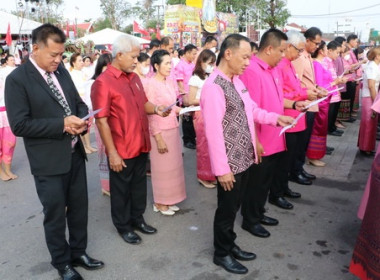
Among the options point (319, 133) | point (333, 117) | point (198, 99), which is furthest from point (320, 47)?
point (333, 117)

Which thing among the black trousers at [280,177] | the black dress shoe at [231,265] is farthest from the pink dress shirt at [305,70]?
the black dress shoe at [231,265]

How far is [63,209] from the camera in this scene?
8.38 ft

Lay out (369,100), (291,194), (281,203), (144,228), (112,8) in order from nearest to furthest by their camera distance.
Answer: (144,228)
(281,203)
(291,194)
(369,100)
(112,8)

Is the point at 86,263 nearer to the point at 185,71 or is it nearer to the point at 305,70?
the point at 305,70

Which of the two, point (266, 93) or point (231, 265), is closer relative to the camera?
point (231, 265)

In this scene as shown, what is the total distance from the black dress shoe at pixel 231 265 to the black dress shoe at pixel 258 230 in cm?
57

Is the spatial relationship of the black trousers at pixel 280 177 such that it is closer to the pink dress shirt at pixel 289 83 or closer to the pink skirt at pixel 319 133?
the pink dress shirt at pixel 289 83

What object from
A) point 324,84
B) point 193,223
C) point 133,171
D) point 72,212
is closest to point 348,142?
point 324,84

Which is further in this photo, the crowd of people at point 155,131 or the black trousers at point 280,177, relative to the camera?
the black trousers at point 280,177

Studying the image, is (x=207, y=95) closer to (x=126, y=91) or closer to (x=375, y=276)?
(x=126, y=91)

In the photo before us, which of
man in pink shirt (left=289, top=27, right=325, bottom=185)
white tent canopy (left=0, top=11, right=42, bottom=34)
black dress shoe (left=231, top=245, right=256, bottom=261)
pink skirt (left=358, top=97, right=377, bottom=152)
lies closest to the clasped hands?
black dress shoe (left=231, top=245, right=256, bottom=261)

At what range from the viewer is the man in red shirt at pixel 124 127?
287 centimetres

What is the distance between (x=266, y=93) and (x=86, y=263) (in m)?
2.04

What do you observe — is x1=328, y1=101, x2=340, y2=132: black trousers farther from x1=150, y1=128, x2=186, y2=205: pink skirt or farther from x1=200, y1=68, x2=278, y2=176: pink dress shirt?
x1=200, y1=68, x2=278, y2=176: pink dress shirt
